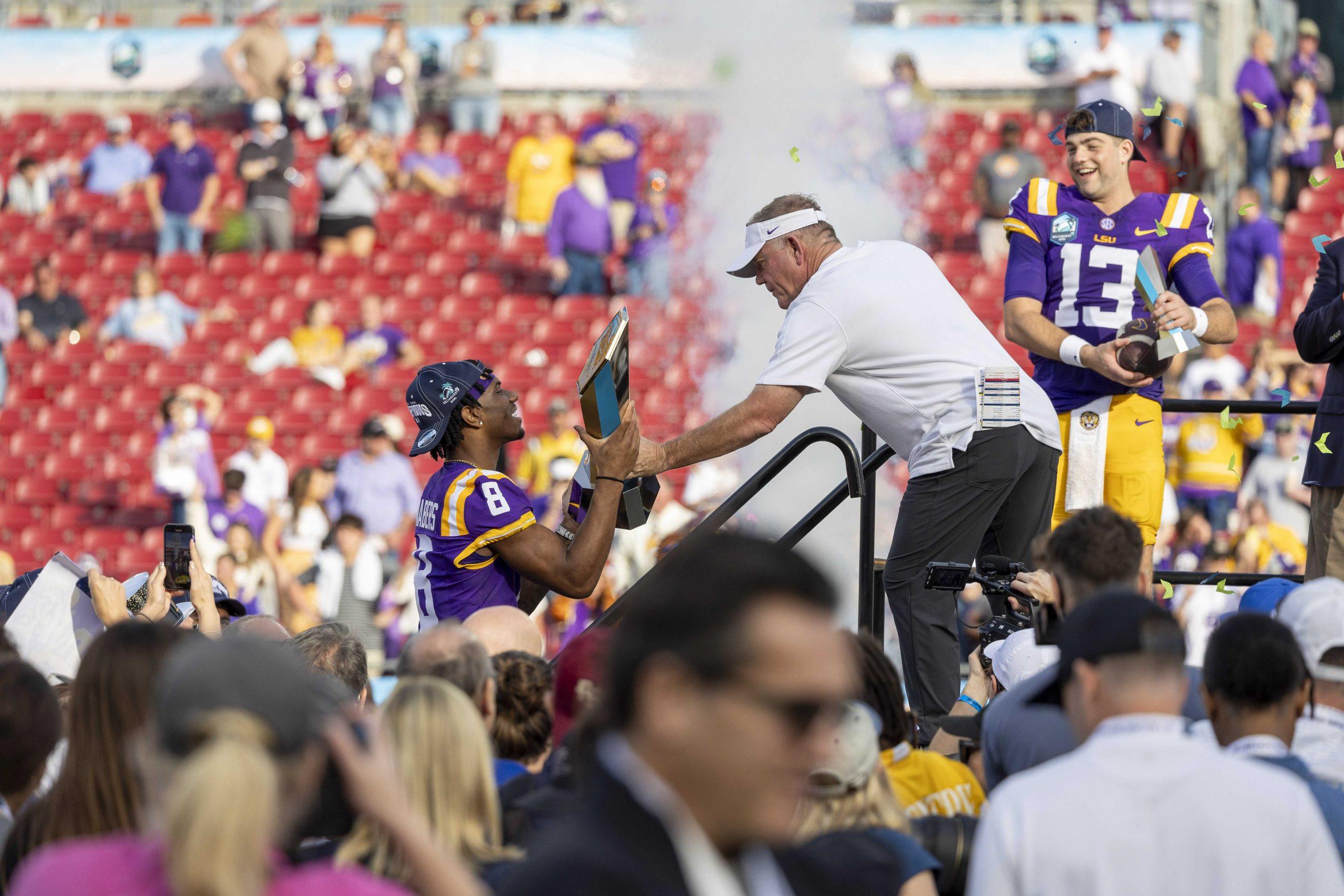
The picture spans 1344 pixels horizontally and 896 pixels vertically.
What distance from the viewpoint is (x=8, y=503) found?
43.9 ft

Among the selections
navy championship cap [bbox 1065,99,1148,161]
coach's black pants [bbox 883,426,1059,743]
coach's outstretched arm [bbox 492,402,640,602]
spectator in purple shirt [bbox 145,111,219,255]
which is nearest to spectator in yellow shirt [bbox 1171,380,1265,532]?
navy championship cap [bbox 1065,99,1148,161]

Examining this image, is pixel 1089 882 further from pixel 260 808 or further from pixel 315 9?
pixel 315 9

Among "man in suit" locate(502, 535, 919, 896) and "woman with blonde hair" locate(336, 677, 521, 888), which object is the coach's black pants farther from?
"man in suit" locate(502, 535, 919, 896)

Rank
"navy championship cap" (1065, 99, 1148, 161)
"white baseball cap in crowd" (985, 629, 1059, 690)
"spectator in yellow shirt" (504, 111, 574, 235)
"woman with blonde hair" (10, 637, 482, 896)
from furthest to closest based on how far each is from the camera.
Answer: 1. "spectator in yellow shirt" (504, 111, 574, 235)
2. "navy championship cap" (1065, 99, 1148, 161)
3. "white baseball cap in crowd" (985, 629, 1059, 690)
4. "woman with blonde hair" (10, 637, 482, 896)

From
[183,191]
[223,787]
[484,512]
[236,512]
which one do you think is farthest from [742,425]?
[183,191]

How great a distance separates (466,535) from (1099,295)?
6.91ft

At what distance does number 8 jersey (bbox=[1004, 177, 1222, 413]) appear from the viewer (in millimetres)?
4855

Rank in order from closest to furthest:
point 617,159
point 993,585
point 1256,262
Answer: point 993,585 < point 1256,262 < point 617,159

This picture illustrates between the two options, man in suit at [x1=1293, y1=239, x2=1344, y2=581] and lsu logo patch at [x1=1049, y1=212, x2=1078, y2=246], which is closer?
man in suit at [x1=1293, y1=239, x2=1344, y2=581]

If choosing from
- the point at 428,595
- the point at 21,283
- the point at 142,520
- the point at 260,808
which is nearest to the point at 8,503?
the point at 142,520

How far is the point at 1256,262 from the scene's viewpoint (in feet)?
42.5

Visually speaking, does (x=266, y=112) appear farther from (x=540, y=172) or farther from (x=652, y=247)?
(x=652, y=247)

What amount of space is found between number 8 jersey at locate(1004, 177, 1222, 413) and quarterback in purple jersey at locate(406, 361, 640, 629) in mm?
1523

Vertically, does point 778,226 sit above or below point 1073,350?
above
